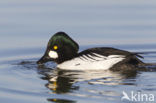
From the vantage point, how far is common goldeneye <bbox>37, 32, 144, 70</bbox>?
50.7 ft

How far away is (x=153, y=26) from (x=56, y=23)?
3.51 metres

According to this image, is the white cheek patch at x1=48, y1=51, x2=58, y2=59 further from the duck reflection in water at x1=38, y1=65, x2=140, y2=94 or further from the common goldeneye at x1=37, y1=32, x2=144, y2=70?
the duck reflection in water at x1=38, y1=65, x2=140, y2=94

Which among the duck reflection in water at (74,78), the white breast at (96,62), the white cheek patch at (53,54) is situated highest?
the white cheek patch at (53,54)

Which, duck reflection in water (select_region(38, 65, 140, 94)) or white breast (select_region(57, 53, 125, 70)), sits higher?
white breast (select_region(57, 53, 125, 70))

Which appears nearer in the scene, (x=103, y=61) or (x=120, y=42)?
(x=103, y=61)

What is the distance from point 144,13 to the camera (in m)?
20.9

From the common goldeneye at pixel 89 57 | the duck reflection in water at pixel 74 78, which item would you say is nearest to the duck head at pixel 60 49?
the common goldeneye at pixel 89 57

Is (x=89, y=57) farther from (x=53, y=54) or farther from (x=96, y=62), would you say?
(x=53, y=54)

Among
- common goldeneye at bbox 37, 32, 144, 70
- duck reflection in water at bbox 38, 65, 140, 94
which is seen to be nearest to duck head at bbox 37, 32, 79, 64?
common goldeneye at bbox 37, 32, 144, 70

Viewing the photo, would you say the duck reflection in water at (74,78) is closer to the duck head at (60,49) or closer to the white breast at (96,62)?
the white breast at (96,62)

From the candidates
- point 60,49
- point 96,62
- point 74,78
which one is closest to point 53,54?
point 60,49

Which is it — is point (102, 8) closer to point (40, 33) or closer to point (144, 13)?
point (144, 13)

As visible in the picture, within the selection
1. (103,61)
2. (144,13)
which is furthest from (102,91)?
(144,13)

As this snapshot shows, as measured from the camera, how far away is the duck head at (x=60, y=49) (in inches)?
632
